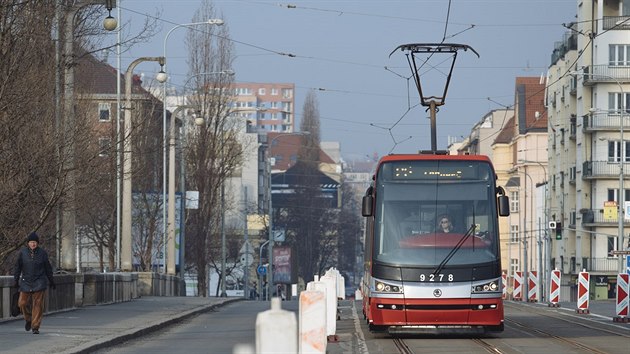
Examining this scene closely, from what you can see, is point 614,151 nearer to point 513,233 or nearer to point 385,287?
point 513,233

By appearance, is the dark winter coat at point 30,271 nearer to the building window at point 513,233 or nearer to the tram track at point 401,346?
the tram track at point 401,346

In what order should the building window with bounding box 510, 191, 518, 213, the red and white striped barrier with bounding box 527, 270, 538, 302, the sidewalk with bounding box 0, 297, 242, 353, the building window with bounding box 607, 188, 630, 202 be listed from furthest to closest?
the building window with bounding box 510, 191, 518, 213, the building window with bounding box 607, 188, 630, 202, the red and white striped barrier with bounding box 527, 270, 538, 302, the sidewalk with bounding box 0, 297, 242, 353

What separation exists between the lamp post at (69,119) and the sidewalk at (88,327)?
1616 millimetres

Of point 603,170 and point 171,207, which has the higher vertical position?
point 603,170

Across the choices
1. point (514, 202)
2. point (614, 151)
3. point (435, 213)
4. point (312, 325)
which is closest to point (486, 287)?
point (435, 213)

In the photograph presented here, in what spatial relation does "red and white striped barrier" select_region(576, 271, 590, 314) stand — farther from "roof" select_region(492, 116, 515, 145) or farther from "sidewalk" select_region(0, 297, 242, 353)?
"roof" select_region(492, 116, 515, 145)

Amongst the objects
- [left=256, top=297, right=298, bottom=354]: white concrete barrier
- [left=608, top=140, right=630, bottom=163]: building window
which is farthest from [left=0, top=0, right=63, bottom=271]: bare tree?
[left=608, top=140, right=630, bottom=163]: building window

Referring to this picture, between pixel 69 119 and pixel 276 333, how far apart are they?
939 inches

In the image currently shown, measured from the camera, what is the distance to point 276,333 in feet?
29.6

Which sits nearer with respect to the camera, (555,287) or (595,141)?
(555,287)

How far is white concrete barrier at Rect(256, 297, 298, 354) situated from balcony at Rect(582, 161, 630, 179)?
83082mm

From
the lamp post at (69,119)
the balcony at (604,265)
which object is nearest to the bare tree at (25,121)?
the lamp post at (69,119)

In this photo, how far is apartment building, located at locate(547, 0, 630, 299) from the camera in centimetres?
8906

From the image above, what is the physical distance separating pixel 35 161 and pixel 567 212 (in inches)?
2781
